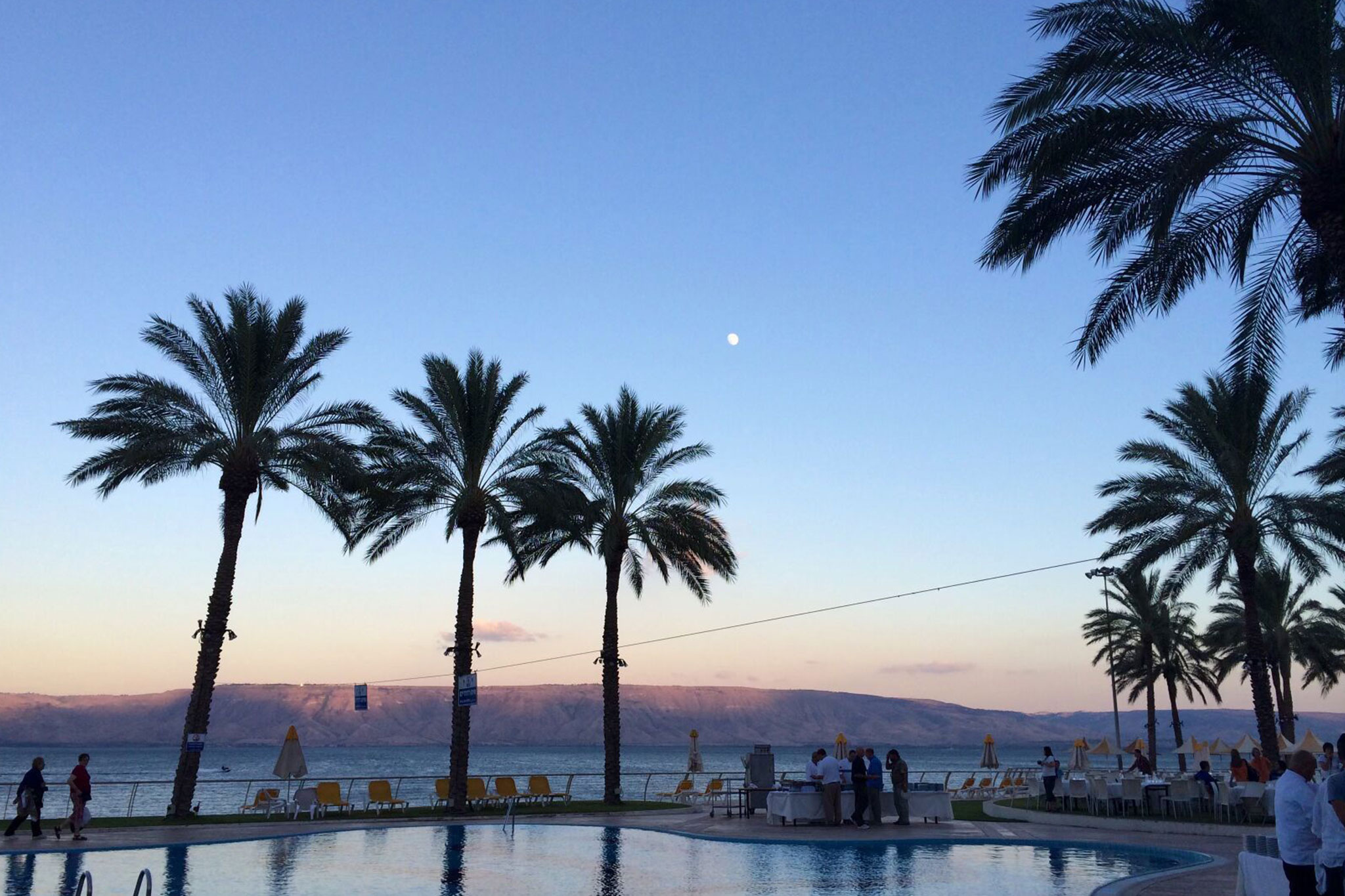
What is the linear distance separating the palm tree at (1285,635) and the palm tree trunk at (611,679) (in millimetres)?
25333

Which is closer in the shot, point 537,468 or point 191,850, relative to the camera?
point 191,850

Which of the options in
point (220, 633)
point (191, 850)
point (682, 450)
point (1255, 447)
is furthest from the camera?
point (682, 450)

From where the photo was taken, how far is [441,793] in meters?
34.5

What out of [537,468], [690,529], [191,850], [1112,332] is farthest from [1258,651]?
[191,850]

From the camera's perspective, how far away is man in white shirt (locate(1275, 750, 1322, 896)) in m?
9.30

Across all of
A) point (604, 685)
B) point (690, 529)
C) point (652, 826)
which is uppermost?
point (690, 529)

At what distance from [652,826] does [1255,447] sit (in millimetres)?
18123

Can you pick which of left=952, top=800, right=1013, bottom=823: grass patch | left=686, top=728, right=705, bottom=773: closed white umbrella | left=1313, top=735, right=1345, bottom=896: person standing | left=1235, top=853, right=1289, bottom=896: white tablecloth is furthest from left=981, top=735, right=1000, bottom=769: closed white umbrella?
left=1313, top=735, right=1345, bottom=896: person standing

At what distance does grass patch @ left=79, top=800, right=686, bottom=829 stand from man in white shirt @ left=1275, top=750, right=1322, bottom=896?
2059 centimetres

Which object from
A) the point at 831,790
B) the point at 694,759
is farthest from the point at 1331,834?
the point at 694,759

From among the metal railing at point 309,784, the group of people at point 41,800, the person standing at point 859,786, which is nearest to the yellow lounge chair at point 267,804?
the group of people at point 41,800

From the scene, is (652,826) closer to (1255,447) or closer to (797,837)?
(797,837)

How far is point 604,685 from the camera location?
31938 millimetres

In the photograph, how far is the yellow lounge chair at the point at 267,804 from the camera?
95.5 feet
